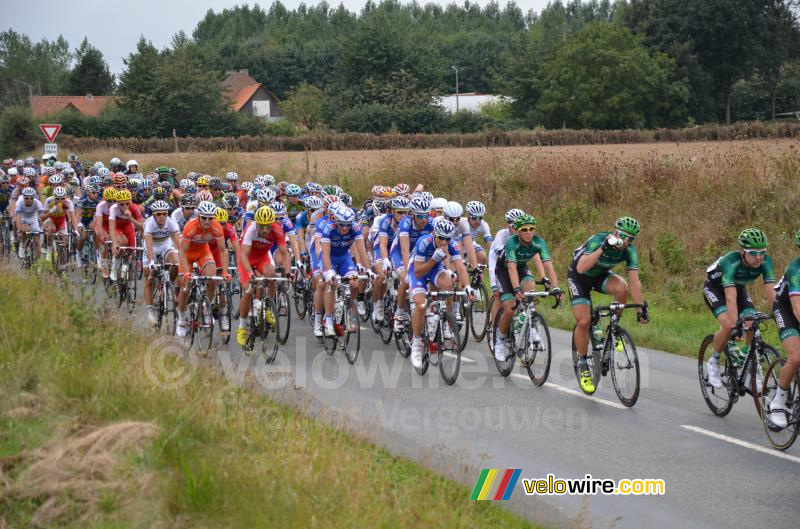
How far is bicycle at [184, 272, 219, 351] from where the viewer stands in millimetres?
13180

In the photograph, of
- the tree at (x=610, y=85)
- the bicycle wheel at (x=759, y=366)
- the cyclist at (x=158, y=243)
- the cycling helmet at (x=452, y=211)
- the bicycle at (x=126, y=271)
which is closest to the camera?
the bicycle wheel at (x=759, y=366)

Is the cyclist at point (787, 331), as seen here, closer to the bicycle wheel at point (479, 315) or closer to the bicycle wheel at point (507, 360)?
the bicycle wheel at point (507, 360)

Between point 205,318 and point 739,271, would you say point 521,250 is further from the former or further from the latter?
point 205,318

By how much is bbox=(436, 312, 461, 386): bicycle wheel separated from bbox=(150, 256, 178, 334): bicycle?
4174 mm

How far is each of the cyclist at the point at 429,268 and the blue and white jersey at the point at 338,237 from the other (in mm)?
1598

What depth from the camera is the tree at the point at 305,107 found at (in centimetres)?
9454

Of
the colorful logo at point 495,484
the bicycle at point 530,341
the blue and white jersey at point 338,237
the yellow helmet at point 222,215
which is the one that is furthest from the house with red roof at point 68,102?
the colorful logo at point 495,484

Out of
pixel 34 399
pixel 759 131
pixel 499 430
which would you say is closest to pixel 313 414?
pixel 499 430

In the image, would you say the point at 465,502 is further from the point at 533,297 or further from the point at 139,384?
the point at 533,297

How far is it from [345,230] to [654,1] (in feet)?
229

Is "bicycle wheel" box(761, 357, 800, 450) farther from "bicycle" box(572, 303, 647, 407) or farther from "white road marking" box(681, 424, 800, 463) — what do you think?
"bicycle" box(572, 303, 647, 407)

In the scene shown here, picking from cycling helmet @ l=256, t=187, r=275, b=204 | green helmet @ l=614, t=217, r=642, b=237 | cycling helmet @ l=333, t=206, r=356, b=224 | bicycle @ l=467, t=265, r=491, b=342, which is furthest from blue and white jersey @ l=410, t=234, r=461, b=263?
cycling helmet @ l=256, t=187, r=275, b=204

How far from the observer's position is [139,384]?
26.8ft

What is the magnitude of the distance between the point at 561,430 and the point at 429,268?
309 centimetres
